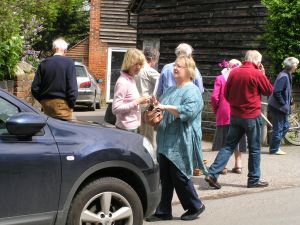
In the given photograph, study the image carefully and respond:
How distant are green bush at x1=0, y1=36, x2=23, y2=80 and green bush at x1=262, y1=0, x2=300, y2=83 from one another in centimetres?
529

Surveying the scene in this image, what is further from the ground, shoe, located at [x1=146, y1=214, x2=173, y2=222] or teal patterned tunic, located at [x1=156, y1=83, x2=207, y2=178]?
teal patterned tunic, located at [x1=156, y1=83, x2=207, y2=178]

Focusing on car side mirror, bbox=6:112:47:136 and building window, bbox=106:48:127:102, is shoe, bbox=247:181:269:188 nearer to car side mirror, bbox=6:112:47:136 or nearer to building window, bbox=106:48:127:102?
car side mirror, bbox=6:112:47:136

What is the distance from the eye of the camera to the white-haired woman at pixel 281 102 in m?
10.6

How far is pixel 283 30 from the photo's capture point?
1280 centimetres

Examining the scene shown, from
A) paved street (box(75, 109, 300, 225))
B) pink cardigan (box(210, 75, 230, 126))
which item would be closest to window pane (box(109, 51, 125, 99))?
paved street (box(75, 109, 300, 225))

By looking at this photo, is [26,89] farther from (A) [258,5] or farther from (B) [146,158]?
(B) [146,158]

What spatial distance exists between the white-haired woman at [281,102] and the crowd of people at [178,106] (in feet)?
6.78

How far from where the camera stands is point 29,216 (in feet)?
15.3

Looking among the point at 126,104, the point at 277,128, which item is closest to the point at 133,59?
the point at 126,104

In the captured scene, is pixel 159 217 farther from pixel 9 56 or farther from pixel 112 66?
pixel 112 66

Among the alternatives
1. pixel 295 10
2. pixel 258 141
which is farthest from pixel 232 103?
pixel 295 10

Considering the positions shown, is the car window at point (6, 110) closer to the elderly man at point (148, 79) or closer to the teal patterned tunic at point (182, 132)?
the teal patterned tunic at point (182, 132)

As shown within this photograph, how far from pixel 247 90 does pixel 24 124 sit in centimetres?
389

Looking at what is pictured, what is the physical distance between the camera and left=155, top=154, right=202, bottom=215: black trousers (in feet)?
20.3
